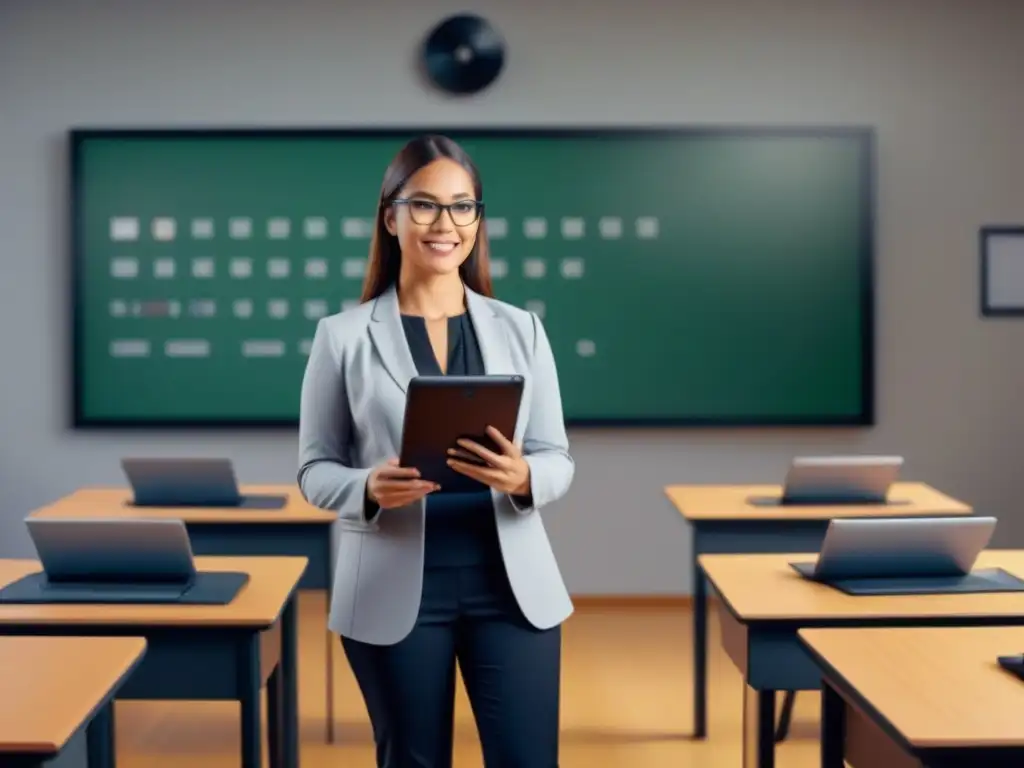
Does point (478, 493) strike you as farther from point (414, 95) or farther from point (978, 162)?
point (978, 162)

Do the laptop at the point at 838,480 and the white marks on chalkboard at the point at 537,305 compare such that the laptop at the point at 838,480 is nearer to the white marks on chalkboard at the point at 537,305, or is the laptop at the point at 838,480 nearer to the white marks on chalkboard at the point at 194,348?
the white marks on chalkboard at the point at 537,305

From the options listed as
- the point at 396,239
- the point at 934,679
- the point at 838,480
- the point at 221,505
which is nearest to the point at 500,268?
the point at 221,505

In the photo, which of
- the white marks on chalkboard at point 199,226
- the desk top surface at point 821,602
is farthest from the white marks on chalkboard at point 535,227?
the desk top surface at point 821,602

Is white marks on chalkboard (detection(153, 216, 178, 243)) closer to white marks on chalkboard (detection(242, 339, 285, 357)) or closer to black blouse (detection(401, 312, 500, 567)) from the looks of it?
white marks on chalkboard (detection(242, 339, 285, 357))

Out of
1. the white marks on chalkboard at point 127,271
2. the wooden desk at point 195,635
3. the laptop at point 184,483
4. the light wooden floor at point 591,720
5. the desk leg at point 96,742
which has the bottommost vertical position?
the light wooden floor at point 591,720

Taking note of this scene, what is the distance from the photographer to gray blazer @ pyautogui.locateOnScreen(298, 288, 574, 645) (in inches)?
65.4

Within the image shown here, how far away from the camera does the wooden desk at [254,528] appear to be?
10.6 ft

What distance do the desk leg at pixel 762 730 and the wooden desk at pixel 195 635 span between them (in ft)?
3.19

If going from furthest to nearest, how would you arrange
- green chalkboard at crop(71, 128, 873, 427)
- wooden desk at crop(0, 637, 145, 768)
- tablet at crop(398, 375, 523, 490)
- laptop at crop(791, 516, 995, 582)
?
green chalkboard at crop(71, 128, 873, 427) → laptop at crop(791, 516, 995, 582) → tablet at crop(398, 375, 523, 490) → wooden desk at crop(0, 637, 145, 768)

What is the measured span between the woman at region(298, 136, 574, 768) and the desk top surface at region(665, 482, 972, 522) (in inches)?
62.1

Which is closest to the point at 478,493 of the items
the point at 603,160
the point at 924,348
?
the point at 603,160

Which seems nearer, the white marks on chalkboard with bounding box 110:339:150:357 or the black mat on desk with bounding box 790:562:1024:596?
the black mat on desk with bounding box 790:562:1024:596

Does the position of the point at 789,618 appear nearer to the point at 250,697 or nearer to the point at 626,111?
the point at 250,697

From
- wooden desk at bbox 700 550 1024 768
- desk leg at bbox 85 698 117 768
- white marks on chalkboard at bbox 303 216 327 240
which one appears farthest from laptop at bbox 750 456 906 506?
white marks on chalkboard at bbox 303 216 327 240
